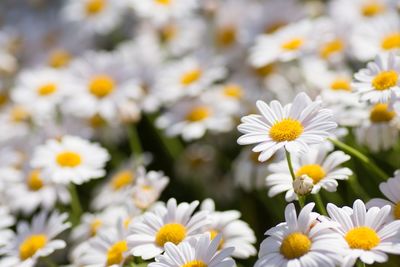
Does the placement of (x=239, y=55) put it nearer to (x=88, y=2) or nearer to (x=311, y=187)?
(x=88, y=2)

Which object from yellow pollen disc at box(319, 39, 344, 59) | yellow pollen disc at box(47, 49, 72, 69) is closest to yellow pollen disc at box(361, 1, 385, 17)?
yellow pollen disc at box(319, 39, 344, 59)

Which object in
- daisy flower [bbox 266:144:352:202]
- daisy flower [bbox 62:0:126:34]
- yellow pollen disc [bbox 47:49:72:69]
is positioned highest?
daisy flower [bbox 62:0:126:34]

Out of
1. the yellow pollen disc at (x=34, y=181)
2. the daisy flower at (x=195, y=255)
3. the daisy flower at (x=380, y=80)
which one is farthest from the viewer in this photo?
the yellow pollen disc at (x=34, y=181)

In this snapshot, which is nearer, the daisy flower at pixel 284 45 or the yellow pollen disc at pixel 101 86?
the daisy flower at pixel 284 45

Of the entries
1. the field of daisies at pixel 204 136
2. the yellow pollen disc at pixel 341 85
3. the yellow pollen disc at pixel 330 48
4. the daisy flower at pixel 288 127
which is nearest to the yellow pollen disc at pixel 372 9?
the field of daisies at pixel 204 136

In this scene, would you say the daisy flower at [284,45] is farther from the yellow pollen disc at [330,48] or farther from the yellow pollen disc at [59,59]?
the yellow pollen disc at [59,59]

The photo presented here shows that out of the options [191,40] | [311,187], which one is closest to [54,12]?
[191,40]

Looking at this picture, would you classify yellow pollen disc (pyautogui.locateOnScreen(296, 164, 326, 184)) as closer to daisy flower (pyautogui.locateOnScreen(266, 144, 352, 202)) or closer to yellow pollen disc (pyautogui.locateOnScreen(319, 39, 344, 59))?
daisy flower (pyautogui.locateOnScreen(266, 144, 352, 202))
